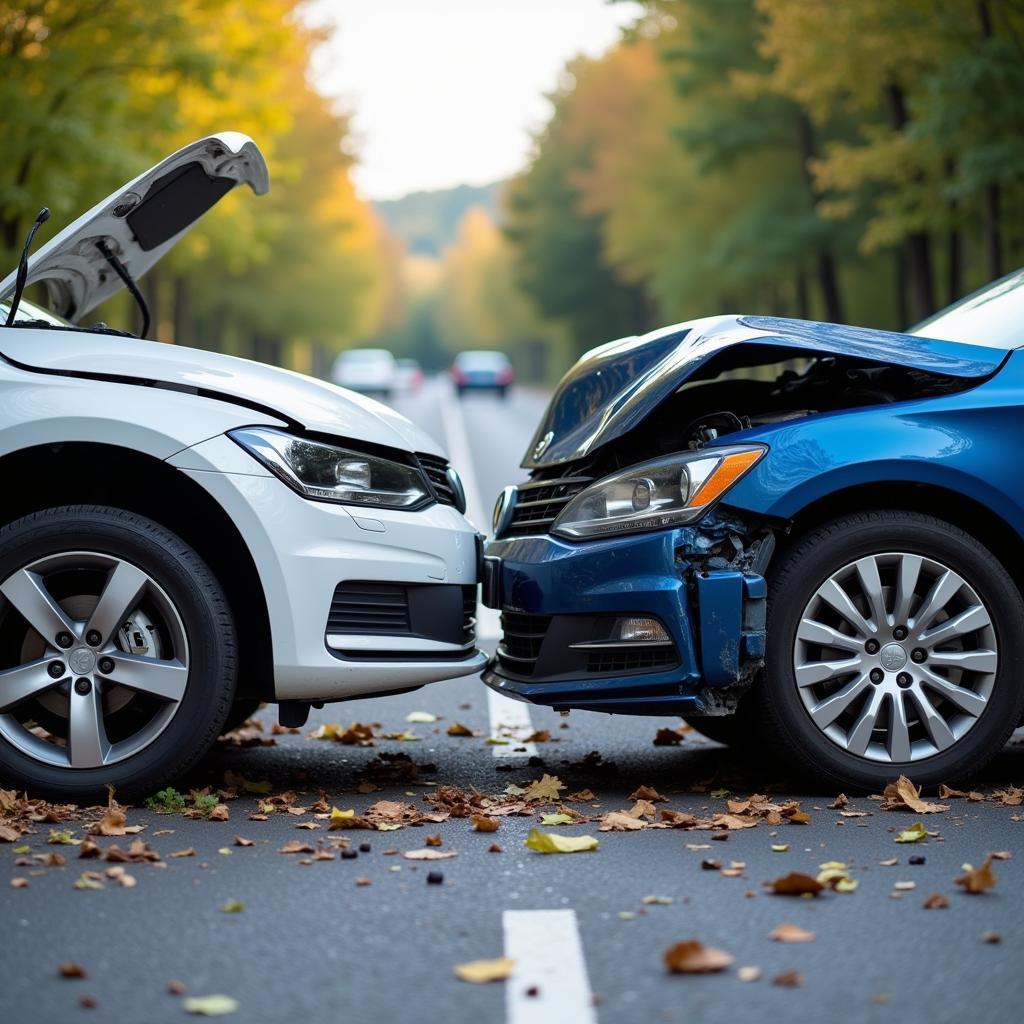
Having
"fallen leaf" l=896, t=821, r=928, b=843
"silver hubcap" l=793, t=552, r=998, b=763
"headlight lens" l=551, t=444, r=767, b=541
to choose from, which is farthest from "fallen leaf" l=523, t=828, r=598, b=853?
"headlight lens" l=551, t=444, r=767, b=541

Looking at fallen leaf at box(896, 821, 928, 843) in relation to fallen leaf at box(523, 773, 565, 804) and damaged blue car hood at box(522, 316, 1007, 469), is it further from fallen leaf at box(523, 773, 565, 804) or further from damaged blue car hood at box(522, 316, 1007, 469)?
damaged blue car hood at box(522, 316, 1007, 469)

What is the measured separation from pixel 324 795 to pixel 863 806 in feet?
5.49

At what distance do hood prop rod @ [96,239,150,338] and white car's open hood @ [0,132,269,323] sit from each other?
23mm

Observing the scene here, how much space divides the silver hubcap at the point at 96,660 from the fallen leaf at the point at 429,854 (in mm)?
981

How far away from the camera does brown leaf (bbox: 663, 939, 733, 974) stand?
3326 millimetres

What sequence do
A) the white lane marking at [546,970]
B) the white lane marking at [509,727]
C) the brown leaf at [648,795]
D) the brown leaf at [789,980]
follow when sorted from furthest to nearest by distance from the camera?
the white lane marking at [509,727]
the brown leaf at [648,795]
the brown leaf at [789,980]
the white lane marking at [546,970]

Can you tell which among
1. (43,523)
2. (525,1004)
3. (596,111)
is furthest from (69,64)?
(596,111)

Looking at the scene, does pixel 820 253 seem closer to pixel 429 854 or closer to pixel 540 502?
pixel 540 502

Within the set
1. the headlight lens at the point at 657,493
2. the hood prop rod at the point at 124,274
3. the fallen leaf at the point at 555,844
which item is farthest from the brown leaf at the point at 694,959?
the hood prop rod at the point at 124,274

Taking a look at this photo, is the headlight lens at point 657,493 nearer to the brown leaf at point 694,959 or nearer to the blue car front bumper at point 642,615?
the blue car front bumper at point 642,615

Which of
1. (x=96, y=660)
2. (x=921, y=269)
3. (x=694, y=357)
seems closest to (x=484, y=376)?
(x=921, y=269)

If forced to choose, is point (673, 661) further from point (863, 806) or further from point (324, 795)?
point (324, 795)

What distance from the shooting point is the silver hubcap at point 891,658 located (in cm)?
502

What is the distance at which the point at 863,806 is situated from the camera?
16.2ft
